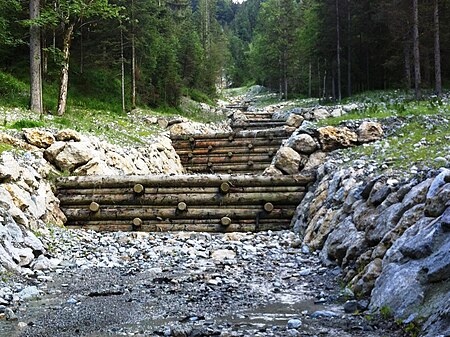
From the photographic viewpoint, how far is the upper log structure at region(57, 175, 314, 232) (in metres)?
12.5

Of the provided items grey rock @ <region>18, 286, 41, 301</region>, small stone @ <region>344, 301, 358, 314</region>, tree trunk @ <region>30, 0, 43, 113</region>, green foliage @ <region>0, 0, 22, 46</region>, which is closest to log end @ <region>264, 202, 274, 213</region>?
small stone @ <region>344, 301, 358, 314</region>

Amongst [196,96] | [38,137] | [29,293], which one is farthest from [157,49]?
[29,293]

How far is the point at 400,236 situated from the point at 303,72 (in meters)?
69.1

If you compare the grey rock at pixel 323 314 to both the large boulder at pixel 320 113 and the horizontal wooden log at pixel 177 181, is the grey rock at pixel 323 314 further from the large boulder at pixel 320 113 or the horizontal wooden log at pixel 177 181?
the large boulder at pixel 320 113

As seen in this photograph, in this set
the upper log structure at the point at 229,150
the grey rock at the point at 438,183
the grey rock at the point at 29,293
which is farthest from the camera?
the upper log structure at the point at 229,150

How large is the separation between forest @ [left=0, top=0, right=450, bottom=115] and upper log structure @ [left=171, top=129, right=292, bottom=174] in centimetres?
721

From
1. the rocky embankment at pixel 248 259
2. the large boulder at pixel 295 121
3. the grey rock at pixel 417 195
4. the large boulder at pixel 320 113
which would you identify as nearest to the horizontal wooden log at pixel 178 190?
the rocky embankment at pixel 248 259

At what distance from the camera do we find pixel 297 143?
14.7 meters

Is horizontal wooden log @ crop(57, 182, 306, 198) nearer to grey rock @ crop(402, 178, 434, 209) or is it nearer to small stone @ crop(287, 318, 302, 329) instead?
grey rock @ crop(402, 178, 434, 209)

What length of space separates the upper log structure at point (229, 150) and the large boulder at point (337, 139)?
21.2 ft

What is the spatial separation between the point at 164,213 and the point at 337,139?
646 centimetres

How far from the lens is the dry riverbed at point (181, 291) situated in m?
5.25

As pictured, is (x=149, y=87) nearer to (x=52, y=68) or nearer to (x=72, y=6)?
(x=52, y=68)

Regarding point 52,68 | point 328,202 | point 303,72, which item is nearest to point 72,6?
point 52,68
